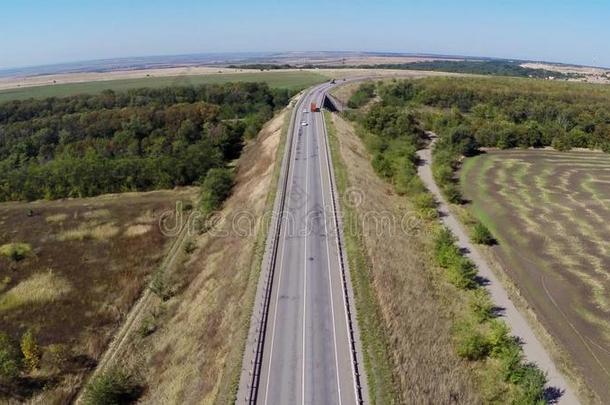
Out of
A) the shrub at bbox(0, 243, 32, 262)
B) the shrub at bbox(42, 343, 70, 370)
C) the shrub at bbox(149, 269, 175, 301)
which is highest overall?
the shrub at bbox(149, 269, 175, 301)

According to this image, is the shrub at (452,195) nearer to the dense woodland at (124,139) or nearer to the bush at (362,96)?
the dense woodland at (124,139)

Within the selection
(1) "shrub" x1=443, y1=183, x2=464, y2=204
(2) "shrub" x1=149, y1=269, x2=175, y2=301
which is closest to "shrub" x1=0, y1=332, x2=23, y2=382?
(2) "shrub" x1=149, y1=269, x2=175, y2=301

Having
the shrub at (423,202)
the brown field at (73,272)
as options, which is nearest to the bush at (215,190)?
the brown field at (73,272)

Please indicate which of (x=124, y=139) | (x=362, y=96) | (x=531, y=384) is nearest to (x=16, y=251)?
(x=124, y=139)

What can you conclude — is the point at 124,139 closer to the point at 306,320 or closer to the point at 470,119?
the point at 306,320

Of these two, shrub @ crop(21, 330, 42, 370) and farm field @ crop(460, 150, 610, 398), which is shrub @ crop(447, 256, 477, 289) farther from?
shrub @ crop(21, 330, 42, 370)

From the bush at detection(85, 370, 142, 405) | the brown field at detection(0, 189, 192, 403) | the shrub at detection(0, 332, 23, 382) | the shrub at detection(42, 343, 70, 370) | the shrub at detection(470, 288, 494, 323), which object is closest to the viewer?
the bush at detection(85, 370, 142, 405)
